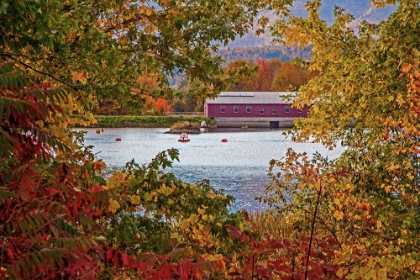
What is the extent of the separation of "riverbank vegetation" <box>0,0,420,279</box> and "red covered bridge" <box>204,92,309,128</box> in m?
79.4

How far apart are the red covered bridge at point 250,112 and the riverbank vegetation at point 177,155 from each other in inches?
3125

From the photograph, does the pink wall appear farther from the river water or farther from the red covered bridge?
the river water

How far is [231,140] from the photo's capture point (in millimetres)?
62688

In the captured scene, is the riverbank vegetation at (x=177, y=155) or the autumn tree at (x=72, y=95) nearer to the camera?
the autumn tree at (x=72, y=95)

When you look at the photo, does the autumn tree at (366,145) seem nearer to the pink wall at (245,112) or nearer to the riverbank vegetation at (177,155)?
the riverbank vegetation at (177,155)

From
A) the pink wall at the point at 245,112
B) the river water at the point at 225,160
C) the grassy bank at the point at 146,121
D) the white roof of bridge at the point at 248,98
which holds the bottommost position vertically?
the river water at the point at 225,160

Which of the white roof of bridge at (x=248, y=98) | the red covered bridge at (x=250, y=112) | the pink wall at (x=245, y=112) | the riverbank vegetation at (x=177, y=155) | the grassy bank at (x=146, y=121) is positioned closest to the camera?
the riverbank vegetation at (x=177, y=155)

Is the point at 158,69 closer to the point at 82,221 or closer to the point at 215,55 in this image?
the point at 215,55

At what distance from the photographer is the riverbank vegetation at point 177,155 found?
4445 mm

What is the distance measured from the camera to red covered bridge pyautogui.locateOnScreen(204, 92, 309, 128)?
89.6 meters

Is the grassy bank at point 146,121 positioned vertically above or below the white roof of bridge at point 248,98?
below

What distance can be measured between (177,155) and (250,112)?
279 ft

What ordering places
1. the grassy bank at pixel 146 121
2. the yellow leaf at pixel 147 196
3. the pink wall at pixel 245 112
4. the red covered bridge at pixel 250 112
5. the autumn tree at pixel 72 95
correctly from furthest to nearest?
the red covered bridge at pixel 250 112
the pink wall at pixel 245 112
the grassy bank at pixel 146 121
the yellow leaf at pixel 147 196
the autumn tree at pixel 72 95

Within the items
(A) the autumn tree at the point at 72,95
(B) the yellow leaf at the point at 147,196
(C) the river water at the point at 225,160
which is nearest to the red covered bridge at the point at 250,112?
(C) the river water at the point at 225,160
